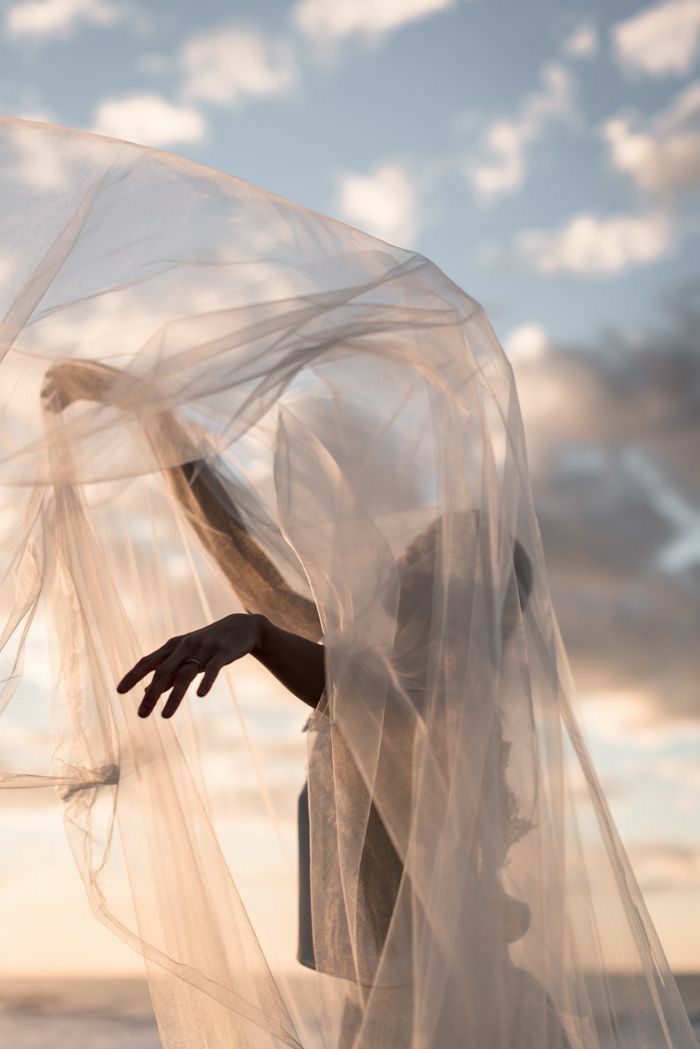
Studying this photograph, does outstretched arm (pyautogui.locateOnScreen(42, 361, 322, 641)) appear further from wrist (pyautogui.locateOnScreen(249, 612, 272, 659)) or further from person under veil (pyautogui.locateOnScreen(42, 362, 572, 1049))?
wrist (pyautogui.locateOnScreen(249, 612, 272, 659))

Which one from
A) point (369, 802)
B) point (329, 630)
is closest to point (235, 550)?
point (329, 630)

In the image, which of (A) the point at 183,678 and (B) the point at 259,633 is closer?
(A) the point at 183,678

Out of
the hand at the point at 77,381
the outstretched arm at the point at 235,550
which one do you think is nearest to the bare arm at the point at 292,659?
the outstretched arm at the point at 235,550

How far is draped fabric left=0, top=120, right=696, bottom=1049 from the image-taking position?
162 centimetres

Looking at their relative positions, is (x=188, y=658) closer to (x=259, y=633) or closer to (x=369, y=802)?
(x=259, y=633)

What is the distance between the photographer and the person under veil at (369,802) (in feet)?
4.92

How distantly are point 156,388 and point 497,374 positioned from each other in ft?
2.32

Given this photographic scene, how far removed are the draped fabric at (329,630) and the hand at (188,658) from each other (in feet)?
0.70

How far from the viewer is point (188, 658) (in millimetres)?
1436

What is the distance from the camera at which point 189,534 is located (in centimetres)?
219

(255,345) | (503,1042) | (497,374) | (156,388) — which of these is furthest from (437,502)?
(503,1042)

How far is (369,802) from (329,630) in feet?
0.97

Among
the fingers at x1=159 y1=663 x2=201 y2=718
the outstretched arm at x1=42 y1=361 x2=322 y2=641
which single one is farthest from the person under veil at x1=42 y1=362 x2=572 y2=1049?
the outstretched arm at x1=42 y1=361 x2=322 y2=641

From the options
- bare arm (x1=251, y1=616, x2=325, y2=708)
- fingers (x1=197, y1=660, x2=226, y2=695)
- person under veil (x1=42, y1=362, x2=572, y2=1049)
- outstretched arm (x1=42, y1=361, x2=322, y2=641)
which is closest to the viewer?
fingers (x1=197, y1=660, x2=226, y2=695)
